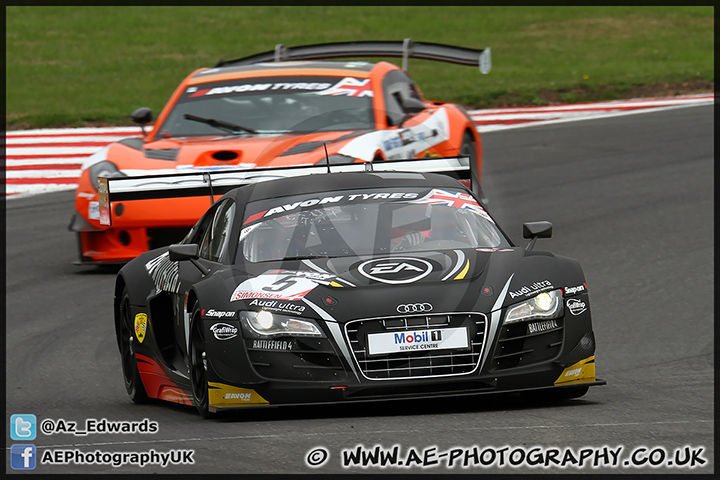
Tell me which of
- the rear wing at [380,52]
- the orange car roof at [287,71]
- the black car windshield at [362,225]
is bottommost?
the black car windshield at [362,225]

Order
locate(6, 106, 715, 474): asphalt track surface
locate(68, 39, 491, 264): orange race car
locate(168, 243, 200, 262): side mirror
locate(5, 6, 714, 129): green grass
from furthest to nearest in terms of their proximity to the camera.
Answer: locate(5, 6, 714, 129): green grass
locate(68, 39, 491, 264): orange race car
locate(168, 243, 200, 262): side mirror
locate(6, 106, 715, 474): asphalt track surface

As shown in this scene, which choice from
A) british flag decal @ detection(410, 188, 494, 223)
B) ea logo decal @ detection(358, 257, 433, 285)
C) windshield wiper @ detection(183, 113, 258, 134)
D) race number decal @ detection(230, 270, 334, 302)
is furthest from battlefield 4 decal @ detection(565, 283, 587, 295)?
windshield wiper @ detection(183, 113, 258, 134)

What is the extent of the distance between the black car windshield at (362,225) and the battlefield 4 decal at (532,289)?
66 cm

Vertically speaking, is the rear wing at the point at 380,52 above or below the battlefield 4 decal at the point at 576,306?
above

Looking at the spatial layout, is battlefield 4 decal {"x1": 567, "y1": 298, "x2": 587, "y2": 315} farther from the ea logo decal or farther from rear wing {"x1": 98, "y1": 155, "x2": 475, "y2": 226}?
rear wing {"x1": 98, "y1": 155, "x2": 475, "y2": 226}

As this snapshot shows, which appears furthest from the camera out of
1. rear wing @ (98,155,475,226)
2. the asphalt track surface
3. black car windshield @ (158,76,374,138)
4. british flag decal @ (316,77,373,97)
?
british flag decal @ (316,77,373,97)

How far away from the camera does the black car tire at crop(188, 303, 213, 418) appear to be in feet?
18.5

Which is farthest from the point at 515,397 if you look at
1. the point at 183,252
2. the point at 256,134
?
the point at 256,134

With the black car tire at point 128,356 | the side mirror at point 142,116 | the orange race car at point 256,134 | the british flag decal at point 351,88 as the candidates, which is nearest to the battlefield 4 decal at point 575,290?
the black car tire at point 128,356

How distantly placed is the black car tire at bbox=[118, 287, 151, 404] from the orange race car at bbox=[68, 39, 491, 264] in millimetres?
2303

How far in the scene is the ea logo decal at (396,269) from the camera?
559cm

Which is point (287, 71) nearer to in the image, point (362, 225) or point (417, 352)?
point (362, 225)

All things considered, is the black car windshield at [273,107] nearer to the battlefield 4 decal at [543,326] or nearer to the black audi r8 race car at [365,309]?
the black audi r8 race car at [365,309]

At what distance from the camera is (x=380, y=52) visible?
13125mm
